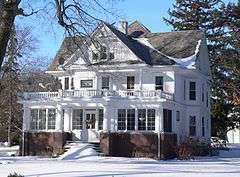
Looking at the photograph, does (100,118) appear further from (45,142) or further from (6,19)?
(6,19)

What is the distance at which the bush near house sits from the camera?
40.1 meters

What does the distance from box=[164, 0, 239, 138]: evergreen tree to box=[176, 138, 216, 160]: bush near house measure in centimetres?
1379

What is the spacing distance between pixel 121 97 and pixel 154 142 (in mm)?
4315

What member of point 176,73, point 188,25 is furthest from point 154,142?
point 188,25

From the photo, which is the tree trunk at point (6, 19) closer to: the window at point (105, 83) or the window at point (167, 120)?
the window at point (167, 120)

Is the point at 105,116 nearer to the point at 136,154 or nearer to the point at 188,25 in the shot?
the point at 136,154

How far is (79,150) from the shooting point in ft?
129

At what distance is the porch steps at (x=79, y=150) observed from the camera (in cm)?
3806

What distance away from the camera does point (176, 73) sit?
4441 centimetres

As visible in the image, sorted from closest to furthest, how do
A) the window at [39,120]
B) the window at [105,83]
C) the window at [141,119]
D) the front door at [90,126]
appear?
the window at [141,119] < the front door at [90,126] < the window at [39,120] < the window at [105,83]

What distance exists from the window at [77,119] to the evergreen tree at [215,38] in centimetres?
2216

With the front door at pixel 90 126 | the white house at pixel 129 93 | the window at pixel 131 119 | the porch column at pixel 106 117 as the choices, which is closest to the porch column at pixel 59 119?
the white house at pixel 129 93

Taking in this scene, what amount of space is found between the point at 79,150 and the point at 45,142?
461 cm

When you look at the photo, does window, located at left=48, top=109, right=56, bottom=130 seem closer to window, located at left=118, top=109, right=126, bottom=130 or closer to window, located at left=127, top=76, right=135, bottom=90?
window, located at left=118, top=109, right=126, bottom=130
